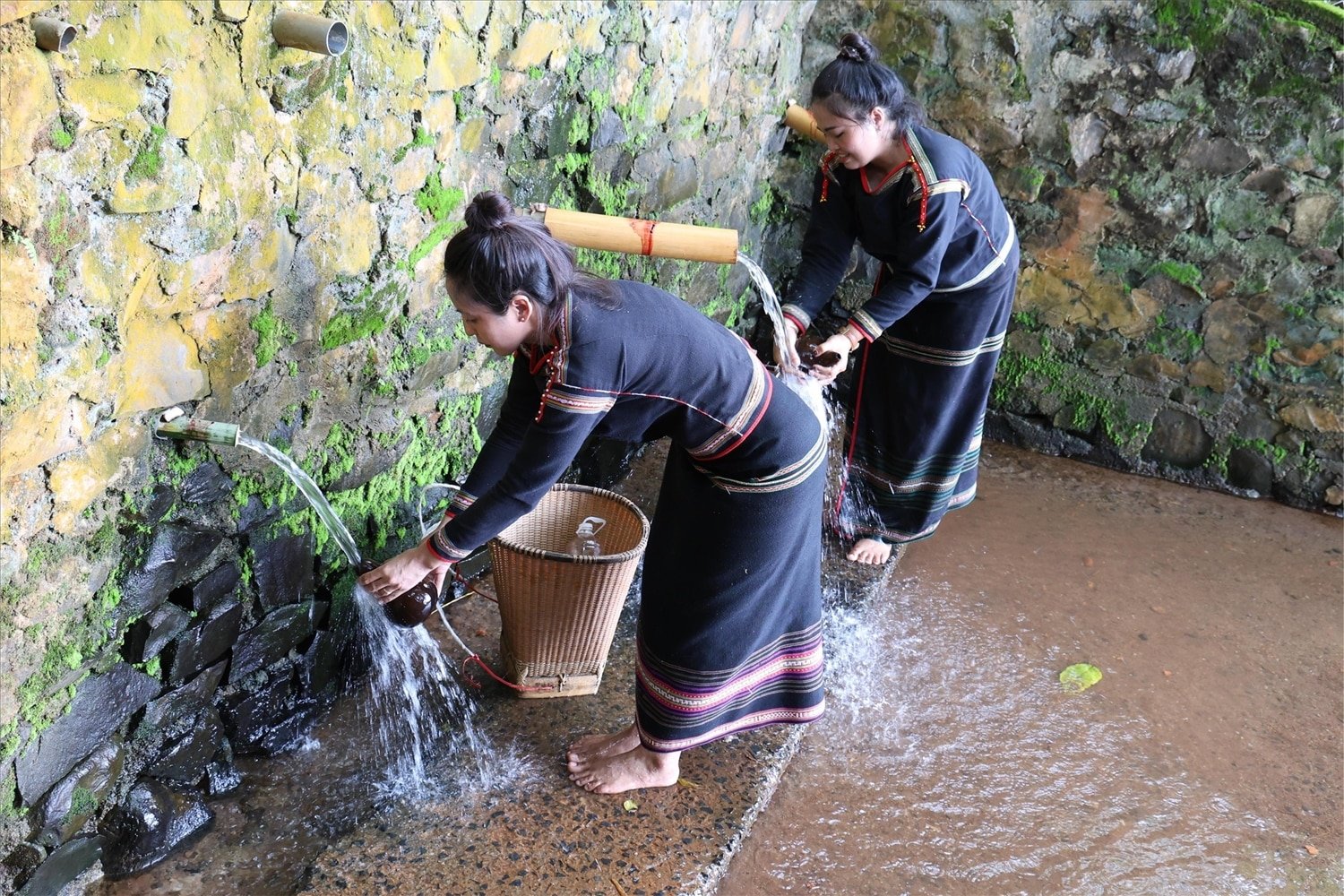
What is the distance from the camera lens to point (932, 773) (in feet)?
9.02

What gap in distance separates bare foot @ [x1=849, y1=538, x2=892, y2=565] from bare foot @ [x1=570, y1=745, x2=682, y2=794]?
4.11 ft

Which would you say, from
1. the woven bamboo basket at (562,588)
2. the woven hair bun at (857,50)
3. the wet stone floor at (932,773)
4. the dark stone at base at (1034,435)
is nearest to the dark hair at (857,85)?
the woven hair bun at (857,50)

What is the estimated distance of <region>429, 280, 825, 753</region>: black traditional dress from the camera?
187 cm

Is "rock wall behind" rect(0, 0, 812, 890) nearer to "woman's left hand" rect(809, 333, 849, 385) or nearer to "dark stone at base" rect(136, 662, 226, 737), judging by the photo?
"dark stone at base" rect(136, 662, 226, 737)

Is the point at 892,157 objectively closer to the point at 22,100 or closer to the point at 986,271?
the point at 986,271

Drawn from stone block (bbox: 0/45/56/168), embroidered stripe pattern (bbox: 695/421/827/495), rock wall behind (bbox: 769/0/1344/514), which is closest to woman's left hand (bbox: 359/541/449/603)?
embroidered stripe pattern (bbox: 695/421/827/495)

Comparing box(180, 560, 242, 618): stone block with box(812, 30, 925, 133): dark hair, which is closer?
box(180, 560, 242, 618): stone block

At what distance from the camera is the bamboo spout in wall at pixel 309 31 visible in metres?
1.93

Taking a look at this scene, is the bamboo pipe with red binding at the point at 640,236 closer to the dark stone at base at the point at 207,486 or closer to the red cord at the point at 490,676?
the dark stone at base at the point at 207,486

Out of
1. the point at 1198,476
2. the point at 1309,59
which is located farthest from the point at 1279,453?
the point at 1309,59

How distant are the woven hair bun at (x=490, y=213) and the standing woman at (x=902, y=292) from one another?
1168mm

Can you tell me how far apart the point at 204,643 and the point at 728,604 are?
1.08 m

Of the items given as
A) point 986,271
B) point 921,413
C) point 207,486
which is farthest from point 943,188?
point 207,486

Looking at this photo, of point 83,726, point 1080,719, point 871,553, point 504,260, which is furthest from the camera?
point 871,553
